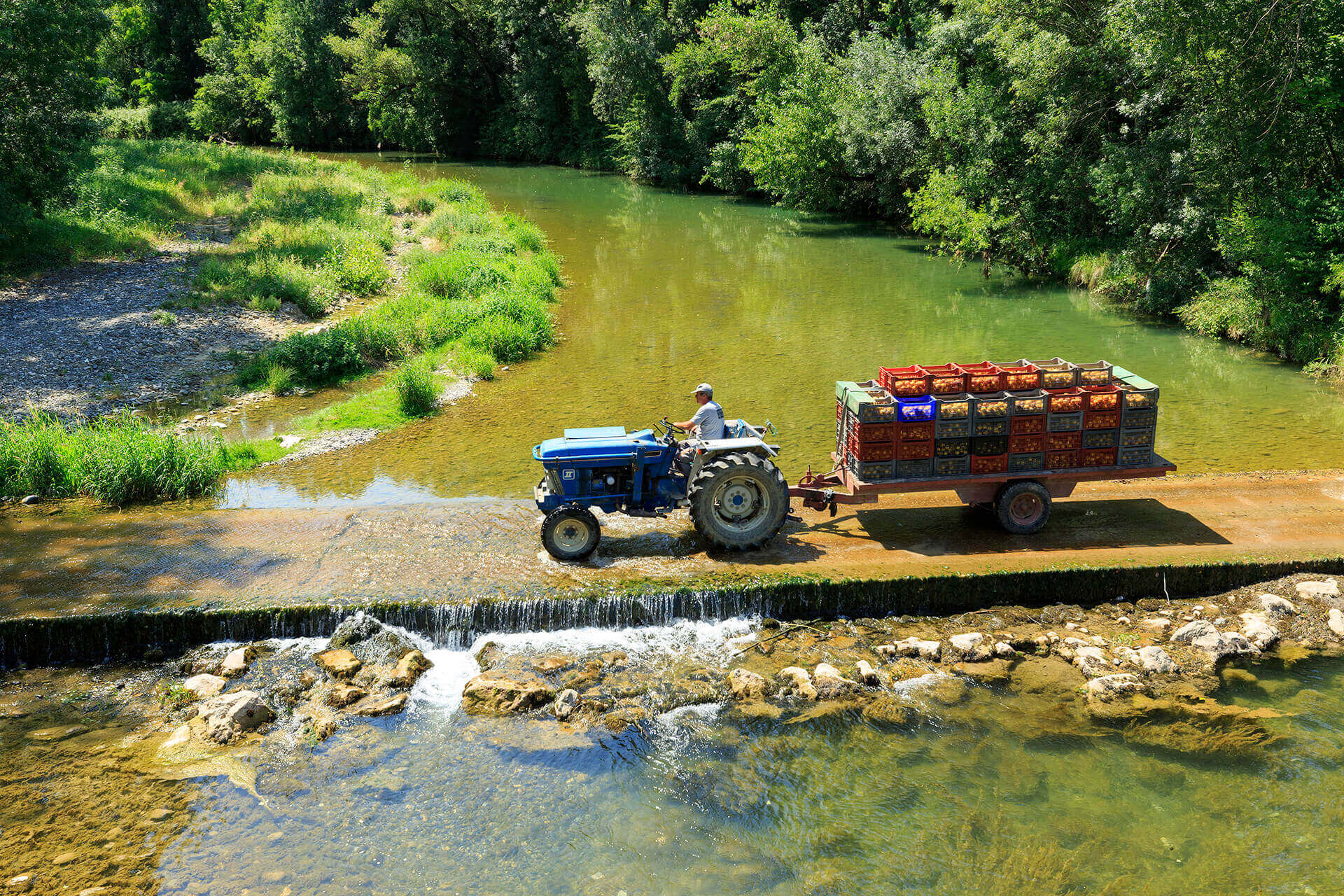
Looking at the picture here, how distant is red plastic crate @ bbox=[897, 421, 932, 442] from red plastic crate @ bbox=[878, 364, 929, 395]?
20.3 inches

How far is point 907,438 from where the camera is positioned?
11227 millimetres

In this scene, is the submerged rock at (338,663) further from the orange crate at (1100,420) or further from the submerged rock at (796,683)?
the orange crate at (1100,420)

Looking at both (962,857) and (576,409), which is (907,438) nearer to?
(962,857)

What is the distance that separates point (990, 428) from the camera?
37.0 feet

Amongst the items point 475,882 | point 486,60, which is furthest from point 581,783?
point 486,60

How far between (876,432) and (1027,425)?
6.15ft

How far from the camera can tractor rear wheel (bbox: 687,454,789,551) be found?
10.9m

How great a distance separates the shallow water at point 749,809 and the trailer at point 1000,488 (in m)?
2.93

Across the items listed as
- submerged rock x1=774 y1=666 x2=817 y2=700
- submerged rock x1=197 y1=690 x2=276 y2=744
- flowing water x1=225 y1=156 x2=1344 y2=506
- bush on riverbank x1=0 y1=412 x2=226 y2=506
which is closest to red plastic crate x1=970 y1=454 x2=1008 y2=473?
flowing water x1=225 y1=156 x2=1344 y2=506

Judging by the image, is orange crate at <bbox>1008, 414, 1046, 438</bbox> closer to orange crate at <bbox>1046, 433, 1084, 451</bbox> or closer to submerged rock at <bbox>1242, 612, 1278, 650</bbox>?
orange crate at <bbox>1046, 433, 1084, 451</bbox>

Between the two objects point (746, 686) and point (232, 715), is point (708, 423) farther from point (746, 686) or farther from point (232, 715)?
point (232, 715)

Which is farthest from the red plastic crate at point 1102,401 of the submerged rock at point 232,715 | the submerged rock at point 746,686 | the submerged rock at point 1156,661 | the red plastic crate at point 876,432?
the submerged rock at point 232,715

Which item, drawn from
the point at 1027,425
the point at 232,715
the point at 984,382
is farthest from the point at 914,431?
the point at 232,715

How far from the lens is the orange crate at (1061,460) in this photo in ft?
37.6
